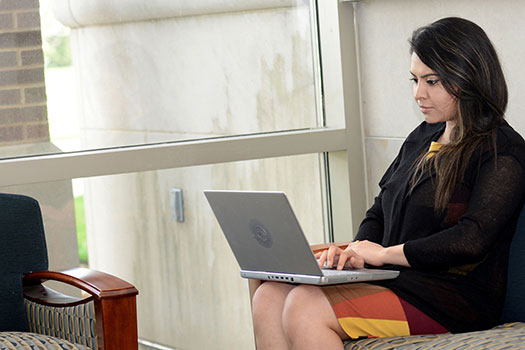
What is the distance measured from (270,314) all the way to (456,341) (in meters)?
0.56

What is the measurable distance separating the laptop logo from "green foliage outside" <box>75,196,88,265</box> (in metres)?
1.29

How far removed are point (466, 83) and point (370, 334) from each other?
80 cm

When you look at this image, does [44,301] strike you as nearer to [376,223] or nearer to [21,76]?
[21,76]

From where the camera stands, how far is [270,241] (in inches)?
92.0

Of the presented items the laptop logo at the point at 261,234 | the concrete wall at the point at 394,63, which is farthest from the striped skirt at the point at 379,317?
the concrete wall at the point at 394,63

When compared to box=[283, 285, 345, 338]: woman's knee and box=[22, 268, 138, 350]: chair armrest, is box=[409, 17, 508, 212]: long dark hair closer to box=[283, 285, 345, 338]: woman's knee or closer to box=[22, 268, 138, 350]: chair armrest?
box=[283, 285, 345, 338]: woman's knee

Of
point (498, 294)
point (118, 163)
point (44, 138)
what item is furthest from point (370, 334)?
point (44, 138)

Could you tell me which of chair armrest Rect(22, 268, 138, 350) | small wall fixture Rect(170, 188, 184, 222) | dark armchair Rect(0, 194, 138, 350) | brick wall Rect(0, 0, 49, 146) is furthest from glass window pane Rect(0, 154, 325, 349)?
chair armrest Rect(22, 268, 138, 350)

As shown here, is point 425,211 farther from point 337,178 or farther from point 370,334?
point 337,178

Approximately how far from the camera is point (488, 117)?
100 inches

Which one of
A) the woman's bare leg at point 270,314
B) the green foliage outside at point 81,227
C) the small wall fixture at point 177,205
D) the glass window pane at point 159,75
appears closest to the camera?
the woman's bare leg at point 270,314

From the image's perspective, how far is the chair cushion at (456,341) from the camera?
85.5 inches

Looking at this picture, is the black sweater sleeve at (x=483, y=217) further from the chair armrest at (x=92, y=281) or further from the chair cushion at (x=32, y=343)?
the chair cushion at (x=32, y=343)

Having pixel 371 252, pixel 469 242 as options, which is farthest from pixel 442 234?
pixel 371 252
